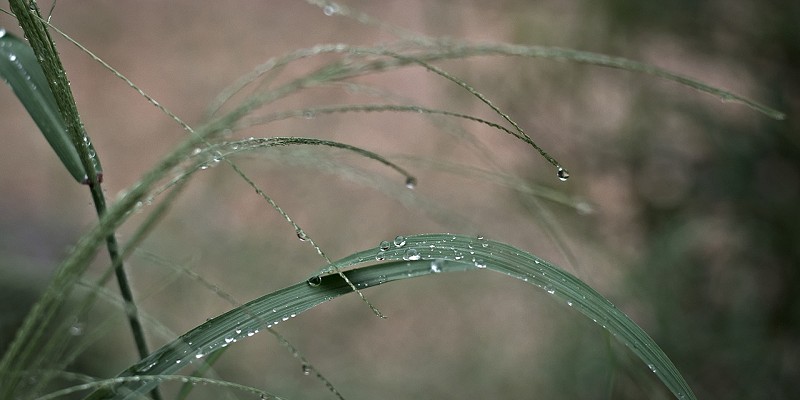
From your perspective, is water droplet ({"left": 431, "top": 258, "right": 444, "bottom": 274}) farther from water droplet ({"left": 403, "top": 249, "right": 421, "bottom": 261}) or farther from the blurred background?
the blurred background

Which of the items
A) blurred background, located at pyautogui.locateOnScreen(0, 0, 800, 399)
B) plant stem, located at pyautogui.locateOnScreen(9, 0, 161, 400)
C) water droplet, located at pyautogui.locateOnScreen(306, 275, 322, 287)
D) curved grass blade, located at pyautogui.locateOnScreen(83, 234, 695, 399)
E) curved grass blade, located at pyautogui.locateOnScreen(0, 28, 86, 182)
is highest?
blurred background, located at pyautogui.locateOnScreen(0, 0, 800, 399)

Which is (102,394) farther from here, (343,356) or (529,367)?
(343,356)

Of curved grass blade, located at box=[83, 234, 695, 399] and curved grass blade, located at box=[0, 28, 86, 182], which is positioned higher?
curved grass blade, located at box=[0, 28, 86, 182]

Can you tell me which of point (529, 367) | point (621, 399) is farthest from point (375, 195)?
point (621, 399)

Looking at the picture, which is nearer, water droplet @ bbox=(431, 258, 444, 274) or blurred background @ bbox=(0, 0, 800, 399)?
water droplet @ bbox=(431, 258, 444, 274)

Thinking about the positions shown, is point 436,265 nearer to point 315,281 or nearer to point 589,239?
point 315,281

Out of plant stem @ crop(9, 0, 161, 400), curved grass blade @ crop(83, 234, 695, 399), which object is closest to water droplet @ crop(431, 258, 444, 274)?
curved grass blade @ crop(83, 234, 695, 399)

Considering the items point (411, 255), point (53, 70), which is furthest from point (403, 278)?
point (53, 70)
